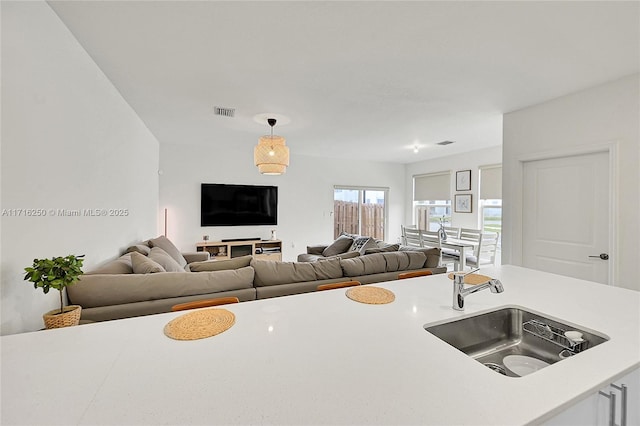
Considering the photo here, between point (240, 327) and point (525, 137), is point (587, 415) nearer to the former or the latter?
point (240, 327)

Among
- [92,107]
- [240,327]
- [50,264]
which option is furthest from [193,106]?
[240,327]

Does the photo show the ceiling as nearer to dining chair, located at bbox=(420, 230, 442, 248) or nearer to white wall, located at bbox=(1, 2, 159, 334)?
white wall, located at bbox=(1, 2, 159, 334)

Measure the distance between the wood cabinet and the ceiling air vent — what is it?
8.20ft

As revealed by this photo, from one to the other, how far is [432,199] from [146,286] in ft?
18.7

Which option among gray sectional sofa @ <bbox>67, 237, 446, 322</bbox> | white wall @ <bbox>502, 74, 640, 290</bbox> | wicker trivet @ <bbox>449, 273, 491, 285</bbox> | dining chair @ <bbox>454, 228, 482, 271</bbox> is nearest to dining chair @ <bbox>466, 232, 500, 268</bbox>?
dining chair @ <bbox>454, 228, 482, 271</bbox>

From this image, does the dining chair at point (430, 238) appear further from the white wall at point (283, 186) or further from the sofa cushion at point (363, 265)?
the sofa cushion at point (363, 265)

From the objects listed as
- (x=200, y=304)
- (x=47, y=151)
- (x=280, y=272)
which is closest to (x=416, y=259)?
(x=280, y=272)

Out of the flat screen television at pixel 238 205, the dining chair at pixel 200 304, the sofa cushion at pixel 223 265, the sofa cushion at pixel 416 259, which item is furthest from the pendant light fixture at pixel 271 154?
the flat screen television at pixel 238 205

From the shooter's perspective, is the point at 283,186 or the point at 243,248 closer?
the point at 243,248

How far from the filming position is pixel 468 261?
4.34 metres

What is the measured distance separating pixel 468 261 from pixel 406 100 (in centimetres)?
287

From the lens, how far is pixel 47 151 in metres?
1.46

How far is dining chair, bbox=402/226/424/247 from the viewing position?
481 centimetres

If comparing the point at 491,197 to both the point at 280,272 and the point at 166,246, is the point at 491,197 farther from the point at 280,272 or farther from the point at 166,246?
the point at 166,246
